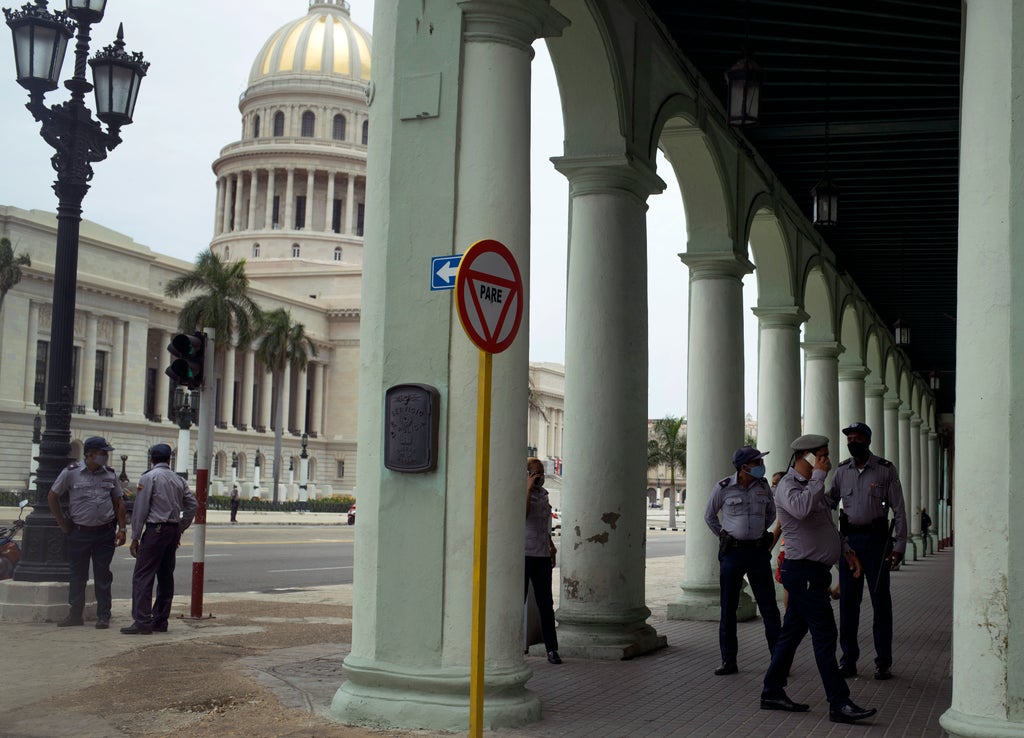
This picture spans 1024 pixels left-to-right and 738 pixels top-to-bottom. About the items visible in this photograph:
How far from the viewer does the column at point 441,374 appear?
289 inches

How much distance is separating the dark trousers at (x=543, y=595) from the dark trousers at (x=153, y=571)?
393cm

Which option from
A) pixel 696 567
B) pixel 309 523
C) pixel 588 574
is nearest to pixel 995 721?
pixel 588 574

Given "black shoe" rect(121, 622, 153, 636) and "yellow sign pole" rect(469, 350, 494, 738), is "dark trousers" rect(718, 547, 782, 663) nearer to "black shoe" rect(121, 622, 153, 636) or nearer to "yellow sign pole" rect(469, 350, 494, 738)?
"yellow sign pole" rect(469, 350, 494, 738)

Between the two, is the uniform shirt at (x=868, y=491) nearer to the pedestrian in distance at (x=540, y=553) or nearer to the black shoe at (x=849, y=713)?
the black shoe at (x=849, y=713)

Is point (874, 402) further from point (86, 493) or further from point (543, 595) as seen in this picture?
point (86, 493)

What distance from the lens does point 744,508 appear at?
31.5 feet

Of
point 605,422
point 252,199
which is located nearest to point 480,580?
point 605,422

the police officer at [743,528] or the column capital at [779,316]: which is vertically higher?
the column capital at [779,316]

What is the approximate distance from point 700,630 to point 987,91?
796 centimetres

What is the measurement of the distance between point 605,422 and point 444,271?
4.00 meters

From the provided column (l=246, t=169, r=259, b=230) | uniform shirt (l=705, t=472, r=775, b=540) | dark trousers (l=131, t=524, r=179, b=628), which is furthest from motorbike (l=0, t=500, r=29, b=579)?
column (l=246, t=169, r=259, b=230)

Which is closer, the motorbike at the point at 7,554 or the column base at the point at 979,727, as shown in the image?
A: the column base at the point at 979,727

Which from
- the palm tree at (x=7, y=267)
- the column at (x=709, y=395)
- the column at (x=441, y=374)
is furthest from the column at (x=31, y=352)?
the column at (x=441, y=374)

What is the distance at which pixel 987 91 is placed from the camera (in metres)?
6.35
